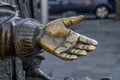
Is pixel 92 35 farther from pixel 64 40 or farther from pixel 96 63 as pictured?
pixel 64 40

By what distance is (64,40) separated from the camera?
2096 millimetres

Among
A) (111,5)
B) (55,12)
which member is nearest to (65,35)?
(55,12)

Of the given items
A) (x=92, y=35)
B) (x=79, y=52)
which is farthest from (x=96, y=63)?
(x=79, y=52)

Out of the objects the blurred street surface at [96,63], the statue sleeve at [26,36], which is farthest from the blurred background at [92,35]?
the statue sleeve at [26,36]

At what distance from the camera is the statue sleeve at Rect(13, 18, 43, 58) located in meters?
2.18

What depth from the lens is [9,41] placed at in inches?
87.5

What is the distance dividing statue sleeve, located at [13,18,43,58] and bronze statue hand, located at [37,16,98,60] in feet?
0.23

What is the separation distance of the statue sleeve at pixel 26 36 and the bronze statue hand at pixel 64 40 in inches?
2.7

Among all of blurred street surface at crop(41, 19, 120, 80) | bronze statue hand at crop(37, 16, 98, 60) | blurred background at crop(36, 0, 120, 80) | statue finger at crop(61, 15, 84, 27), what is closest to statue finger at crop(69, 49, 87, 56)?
bronze statue hand at crop(37, 16, 98, 60)

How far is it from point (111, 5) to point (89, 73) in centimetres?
1222

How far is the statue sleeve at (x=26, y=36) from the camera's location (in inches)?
85.7

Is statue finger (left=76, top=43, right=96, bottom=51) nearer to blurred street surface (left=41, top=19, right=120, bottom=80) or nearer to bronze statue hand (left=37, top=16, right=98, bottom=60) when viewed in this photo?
bronze statue hand (left=37, top=16, right=98, bottom=60)

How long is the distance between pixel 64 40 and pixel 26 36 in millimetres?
206

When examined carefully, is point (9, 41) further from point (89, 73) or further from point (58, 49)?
point (89, 73)
